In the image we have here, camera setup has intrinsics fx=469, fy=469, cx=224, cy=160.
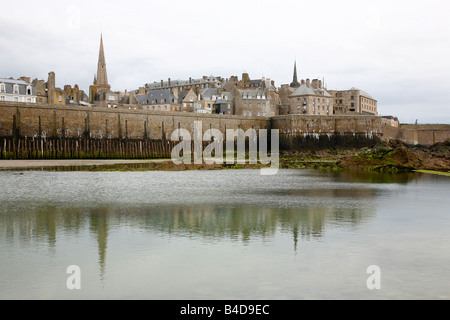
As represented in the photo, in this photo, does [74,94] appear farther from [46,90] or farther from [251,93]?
[251,93]

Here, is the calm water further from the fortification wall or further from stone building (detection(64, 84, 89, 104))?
stone building (detection(64, 84, 89, 104))

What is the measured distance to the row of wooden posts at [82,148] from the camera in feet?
160

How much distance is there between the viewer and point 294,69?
115688 millimetres

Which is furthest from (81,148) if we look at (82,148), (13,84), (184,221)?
(184,221)

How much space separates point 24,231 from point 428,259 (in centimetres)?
1040

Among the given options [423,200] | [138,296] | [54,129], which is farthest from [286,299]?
[54,129]

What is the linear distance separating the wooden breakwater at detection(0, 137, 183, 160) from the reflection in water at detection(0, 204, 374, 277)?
34720 mm

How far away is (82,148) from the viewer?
54.2 metres

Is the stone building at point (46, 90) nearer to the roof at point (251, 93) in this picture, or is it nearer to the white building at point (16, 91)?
the white building at point (16, 91)

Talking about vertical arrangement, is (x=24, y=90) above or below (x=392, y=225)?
above
